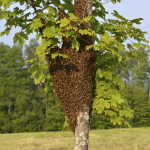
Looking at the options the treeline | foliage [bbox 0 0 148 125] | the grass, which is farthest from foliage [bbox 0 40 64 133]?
foliage [bbox 0 0 148 125]

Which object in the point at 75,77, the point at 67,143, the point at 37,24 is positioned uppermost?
the point at 37,24

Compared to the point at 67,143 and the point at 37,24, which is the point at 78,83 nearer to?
the point at 37,24

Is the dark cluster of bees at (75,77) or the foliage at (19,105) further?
the foliage at (19,105)

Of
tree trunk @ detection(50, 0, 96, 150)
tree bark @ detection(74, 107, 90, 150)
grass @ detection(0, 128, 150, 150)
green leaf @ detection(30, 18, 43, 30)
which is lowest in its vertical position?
grass @ detection(0, 128, 150, 150)

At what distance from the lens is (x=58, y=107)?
4503cm

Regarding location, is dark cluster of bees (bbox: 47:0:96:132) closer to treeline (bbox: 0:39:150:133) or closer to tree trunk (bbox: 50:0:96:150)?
tree trunk (bbox: 50:0:96:150)

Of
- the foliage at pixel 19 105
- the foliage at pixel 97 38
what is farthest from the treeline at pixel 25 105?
the foliage at pixel 97 38

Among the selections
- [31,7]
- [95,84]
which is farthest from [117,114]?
[31,7]

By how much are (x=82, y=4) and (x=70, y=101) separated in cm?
311

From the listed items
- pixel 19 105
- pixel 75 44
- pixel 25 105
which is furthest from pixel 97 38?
pixel 25 105

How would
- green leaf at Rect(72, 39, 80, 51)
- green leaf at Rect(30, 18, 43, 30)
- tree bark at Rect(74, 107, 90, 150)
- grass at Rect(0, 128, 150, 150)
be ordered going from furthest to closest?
1. grass at Rect(0, 128, 150, 150)
2. tree bark at Rect(74, 107, 90, 150)
3. green leaf at Rect(30, 18, 43, 30)
4. green leaf at Rect(72, 39, 80, 51)

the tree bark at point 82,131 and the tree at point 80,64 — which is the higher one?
the tree at point 80,64

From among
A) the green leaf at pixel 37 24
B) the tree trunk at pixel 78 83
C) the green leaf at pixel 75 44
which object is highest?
the green leaf at pixel 37 24

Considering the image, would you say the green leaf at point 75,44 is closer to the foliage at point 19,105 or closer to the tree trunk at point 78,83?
the tree trunk at point 78,83
